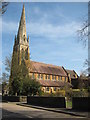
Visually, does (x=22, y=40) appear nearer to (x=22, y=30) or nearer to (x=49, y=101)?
(x=22, y=30)

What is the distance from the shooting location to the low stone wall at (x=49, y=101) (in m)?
18.2

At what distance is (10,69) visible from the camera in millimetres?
33250

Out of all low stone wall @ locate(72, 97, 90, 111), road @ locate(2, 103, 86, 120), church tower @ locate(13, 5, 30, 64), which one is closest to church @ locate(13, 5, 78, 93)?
church tower @ locate(13, 5, 30, 64)

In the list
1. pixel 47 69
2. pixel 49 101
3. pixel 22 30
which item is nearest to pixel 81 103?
pixel 49 101

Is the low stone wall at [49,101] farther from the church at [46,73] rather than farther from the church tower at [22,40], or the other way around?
the church tower at [22,40]

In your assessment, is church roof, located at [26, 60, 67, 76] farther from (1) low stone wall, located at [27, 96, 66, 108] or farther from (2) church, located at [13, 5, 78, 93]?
(1) low stone wall, located at [27, 96, 66, 108]

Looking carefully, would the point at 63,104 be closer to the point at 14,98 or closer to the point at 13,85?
the point at 14,98

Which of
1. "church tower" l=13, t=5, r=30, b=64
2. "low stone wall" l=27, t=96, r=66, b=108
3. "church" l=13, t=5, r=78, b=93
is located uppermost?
"church tower" l=13, t=5, r=30, b=64

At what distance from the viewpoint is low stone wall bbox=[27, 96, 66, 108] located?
18.2m

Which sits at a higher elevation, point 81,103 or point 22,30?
point 22,30

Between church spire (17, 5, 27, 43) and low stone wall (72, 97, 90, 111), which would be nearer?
low stone wall (72, 97, 90, 111)

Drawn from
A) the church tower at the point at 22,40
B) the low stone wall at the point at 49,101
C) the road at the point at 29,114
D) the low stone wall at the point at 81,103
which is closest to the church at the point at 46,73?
the church tower at the point at 22,40

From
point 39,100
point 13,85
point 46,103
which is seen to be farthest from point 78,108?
point 13,85

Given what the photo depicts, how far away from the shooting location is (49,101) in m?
19.9
